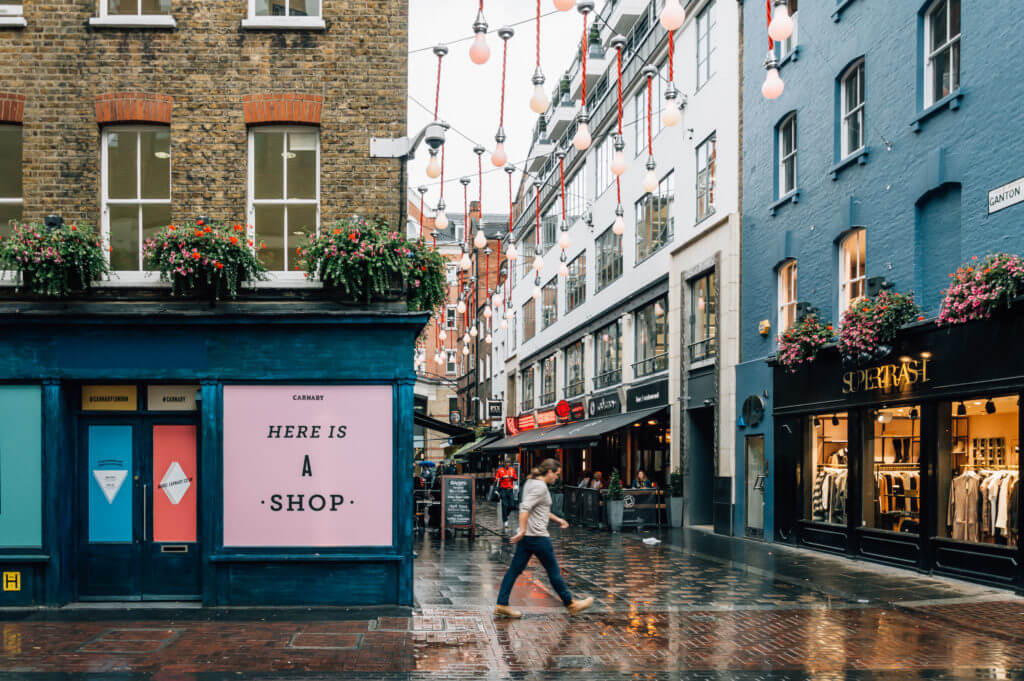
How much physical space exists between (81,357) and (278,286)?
8.29ft

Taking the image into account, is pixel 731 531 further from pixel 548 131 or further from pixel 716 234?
pixel 548 131

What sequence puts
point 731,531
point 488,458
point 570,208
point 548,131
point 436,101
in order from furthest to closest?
point 488,458 < point 548,131 < point 570,208 < point 731,531 < point 436,101

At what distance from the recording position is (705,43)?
1033 inches

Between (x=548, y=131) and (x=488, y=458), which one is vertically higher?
(x=548, y=131)

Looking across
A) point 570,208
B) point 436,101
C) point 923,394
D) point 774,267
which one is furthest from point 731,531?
point 570,208

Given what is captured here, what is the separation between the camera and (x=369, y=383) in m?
12.5

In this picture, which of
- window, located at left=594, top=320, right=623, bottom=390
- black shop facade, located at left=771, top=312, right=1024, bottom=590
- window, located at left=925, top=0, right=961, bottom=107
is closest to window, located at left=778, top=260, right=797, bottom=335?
black shop facade, located at left=771, top=312, right=1024, bottom=590

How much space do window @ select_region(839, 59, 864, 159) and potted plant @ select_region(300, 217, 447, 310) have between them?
9539mm

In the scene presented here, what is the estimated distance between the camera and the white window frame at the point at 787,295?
2124 centimetres

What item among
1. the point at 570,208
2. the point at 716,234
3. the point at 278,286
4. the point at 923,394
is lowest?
the point at 923,394

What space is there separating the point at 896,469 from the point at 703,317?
31.9 ft

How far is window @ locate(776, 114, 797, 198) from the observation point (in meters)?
21.4

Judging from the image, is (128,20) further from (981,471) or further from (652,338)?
(652,338)

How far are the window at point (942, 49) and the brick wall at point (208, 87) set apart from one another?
8.51 meters
